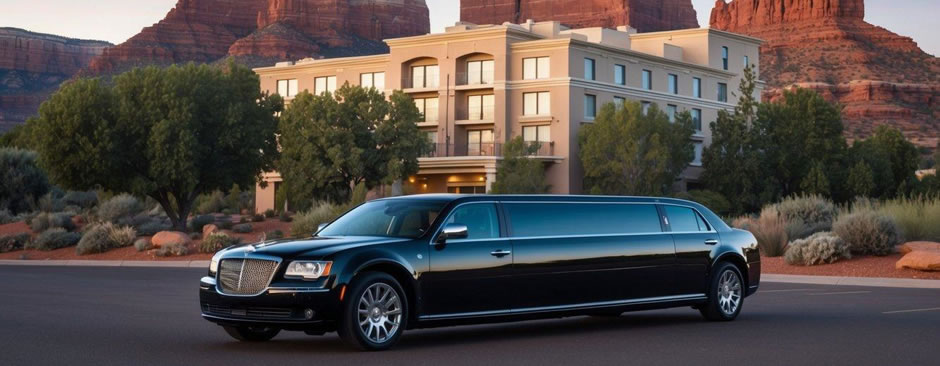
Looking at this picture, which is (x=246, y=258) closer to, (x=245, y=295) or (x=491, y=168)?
(x=245, y=295)

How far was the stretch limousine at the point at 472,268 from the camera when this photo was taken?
1180 cm

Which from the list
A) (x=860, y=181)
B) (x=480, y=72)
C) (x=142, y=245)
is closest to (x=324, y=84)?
(x=480, y=72)

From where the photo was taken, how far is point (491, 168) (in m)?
76.3

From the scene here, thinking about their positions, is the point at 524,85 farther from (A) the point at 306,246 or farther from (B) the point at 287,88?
(A) the point at 306,246

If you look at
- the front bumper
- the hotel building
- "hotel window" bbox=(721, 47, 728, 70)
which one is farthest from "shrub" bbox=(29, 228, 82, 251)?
"hotel window" bbox=(721, 47, 728, 70)

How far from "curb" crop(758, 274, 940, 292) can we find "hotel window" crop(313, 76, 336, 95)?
6473cm

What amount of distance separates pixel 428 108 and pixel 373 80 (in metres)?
6.32

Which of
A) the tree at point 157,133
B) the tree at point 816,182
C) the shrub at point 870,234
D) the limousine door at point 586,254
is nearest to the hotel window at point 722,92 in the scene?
the tree at point 816,182

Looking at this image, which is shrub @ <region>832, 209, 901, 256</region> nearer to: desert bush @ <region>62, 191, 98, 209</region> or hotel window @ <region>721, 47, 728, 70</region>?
desert bush @ <region>62, 191, 98, 209</region>

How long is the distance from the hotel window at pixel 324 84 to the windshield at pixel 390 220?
7637 centimetres

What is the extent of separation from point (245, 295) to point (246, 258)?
37cm

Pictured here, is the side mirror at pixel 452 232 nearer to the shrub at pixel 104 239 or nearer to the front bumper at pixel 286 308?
the front bumper at pixel 286 308

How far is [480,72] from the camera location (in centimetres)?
8075

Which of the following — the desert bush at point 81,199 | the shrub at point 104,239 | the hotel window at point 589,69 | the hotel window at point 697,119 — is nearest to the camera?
the shrub at point 104,239
